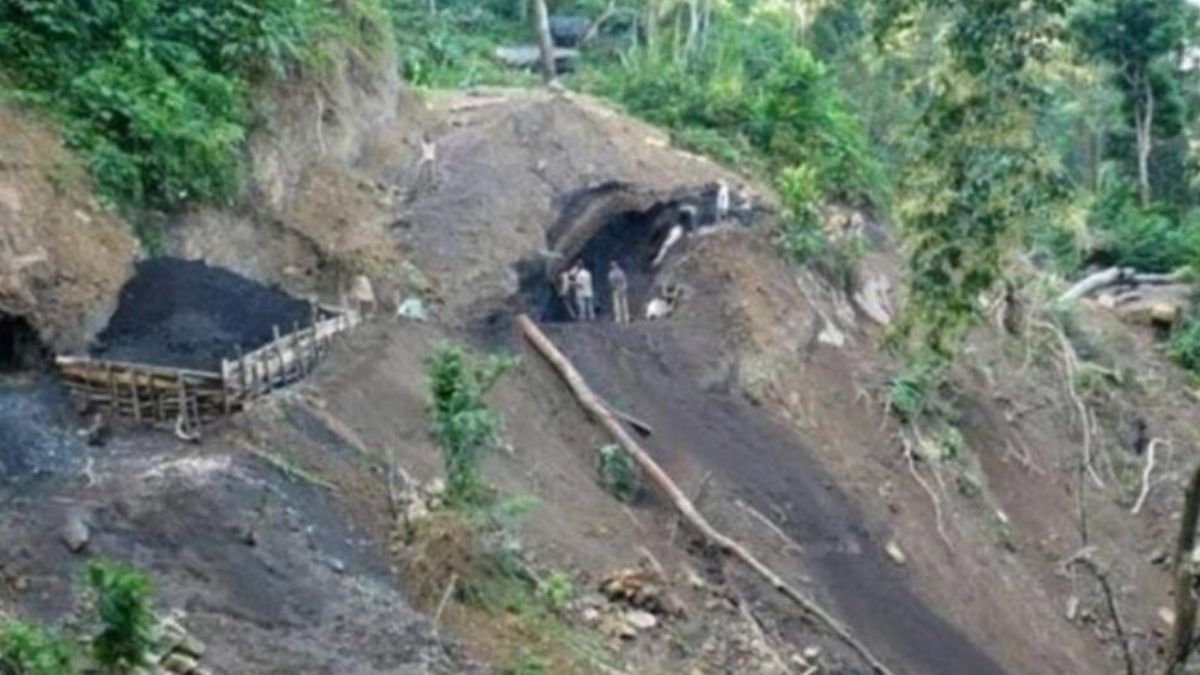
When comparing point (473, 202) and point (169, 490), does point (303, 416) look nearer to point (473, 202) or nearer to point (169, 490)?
point (169, 490)

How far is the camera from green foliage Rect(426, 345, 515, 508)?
11969 mm

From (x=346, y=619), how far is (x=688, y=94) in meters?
14.7

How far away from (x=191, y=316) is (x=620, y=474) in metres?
3.95

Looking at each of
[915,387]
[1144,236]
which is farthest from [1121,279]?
[915,387]

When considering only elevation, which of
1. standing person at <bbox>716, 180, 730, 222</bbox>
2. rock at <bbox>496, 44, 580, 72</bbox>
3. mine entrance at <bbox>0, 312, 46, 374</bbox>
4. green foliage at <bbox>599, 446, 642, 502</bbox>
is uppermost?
mine entrance at <bbox>0, 312, 46, 374</bbox>

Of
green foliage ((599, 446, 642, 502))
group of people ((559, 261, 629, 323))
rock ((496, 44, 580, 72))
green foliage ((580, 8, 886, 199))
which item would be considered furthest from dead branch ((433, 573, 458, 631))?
rock ((496, 44, 580, 72))

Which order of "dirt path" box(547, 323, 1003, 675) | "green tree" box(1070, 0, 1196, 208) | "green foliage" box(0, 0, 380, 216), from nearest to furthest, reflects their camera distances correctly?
"green foliage" box(0, 0, 380, 216) < "dirt path" box(547, 323, 1003, 675) < "green tree" box(1070, 0, 1196, 208)

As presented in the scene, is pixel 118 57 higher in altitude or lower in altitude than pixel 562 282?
higher

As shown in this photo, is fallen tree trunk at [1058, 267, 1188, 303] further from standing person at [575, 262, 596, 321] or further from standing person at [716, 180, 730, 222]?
standing person at [575, 262, 596, 321]

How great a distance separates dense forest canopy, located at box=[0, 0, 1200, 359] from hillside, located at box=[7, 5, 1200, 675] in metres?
0.16

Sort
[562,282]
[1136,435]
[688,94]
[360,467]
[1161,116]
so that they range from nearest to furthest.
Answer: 1. [360,467]
2. [562,282]
3. [1136,435]
4. [688,94]
5. [1161,116]

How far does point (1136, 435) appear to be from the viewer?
70.9 feet

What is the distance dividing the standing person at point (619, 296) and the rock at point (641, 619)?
6113 millimetres

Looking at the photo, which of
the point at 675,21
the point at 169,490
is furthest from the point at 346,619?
the point at 675,21
